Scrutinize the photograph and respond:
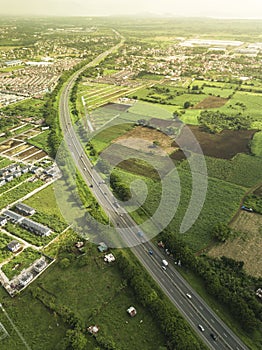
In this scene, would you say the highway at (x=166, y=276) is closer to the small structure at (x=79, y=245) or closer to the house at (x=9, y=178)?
the small structure at (x=79, y=245)

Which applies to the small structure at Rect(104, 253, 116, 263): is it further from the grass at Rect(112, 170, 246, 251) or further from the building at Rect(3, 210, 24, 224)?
the building at Rect(3, 210, 24, 224)

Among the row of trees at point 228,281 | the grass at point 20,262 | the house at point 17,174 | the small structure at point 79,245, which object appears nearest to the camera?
the row of trees at point 228,281

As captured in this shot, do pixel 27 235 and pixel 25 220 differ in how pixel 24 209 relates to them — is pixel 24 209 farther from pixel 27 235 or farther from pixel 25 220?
pixel 27 235

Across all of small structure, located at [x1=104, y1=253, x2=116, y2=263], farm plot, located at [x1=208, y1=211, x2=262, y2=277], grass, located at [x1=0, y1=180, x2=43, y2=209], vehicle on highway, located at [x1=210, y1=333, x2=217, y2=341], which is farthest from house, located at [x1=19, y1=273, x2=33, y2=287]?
farm plot, located at [x1=208, y1=211, x2=262, y2=277]

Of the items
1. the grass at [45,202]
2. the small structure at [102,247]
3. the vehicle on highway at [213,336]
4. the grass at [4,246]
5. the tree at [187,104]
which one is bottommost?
the vehicle on highway at [213,336]

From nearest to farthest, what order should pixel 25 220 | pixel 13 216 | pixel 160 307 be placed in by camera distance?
pixel 160 307, pixel 25 220, pixel 13 216

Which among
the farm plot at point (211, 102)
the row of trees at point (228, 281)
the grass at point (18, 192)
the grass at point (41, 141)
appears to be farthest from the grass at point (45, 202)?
the farm plot at point (211, 102)

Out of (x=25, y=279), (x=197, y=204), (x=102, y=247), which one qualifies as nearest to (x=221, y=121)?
(x=197, y=204)
